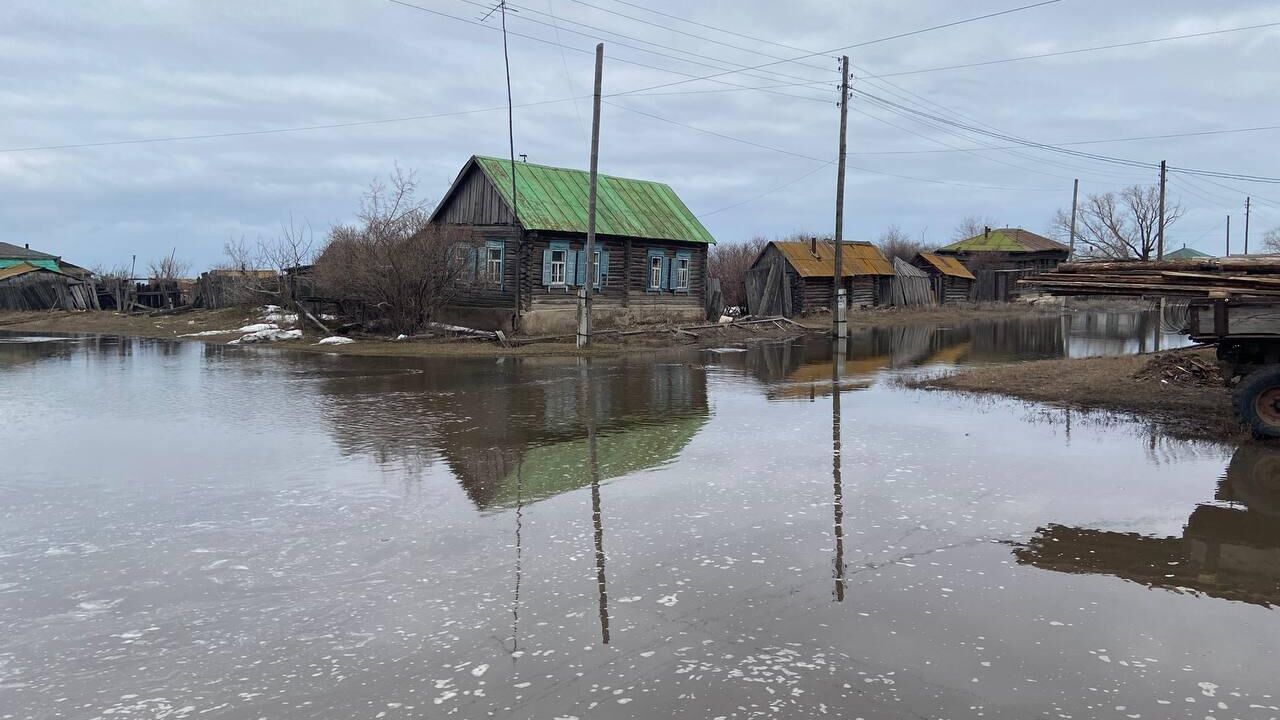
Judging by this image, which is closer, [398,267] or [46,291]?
[398,267]

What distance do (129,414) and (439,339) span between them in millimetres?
13876

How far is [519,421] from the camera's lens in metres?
13.0

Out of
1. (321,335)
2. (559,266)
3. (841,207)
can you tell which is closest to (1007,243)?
(841,207)

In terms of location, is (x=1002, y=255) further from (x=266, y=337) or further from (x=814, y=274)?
(x=266, y=337)

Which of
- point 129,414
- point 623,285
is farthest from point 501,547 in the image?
point 623,285

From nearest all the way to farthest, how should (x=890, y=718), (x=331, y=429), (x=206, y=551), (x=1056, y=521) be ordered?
(x=890, y=718), (x=206, y=551), (x=1056, y=521), (x=331, y=429)

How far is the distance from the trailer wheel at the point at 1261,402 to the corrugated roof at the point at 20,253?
81454 mm

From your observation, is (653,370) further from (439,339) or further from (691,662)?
(691,662)

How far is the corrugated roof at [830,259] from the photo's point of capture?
152ft

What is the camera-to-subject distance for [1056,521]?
7.70 meters

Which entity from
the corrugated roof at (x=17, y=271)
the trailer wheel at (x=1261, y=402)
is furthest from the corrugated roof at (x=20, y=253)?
the trailer wheel at (x=1261, y=402)

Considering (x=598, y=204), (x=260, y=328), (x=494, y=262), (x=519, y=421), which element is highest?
(x=598, y=204)

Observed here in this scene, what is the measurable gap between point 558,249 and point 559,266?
0.61 m

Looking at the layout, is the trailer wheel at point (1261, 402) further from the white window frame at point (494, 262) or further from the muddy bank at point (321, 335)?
the white window frame at point (494, 262)
